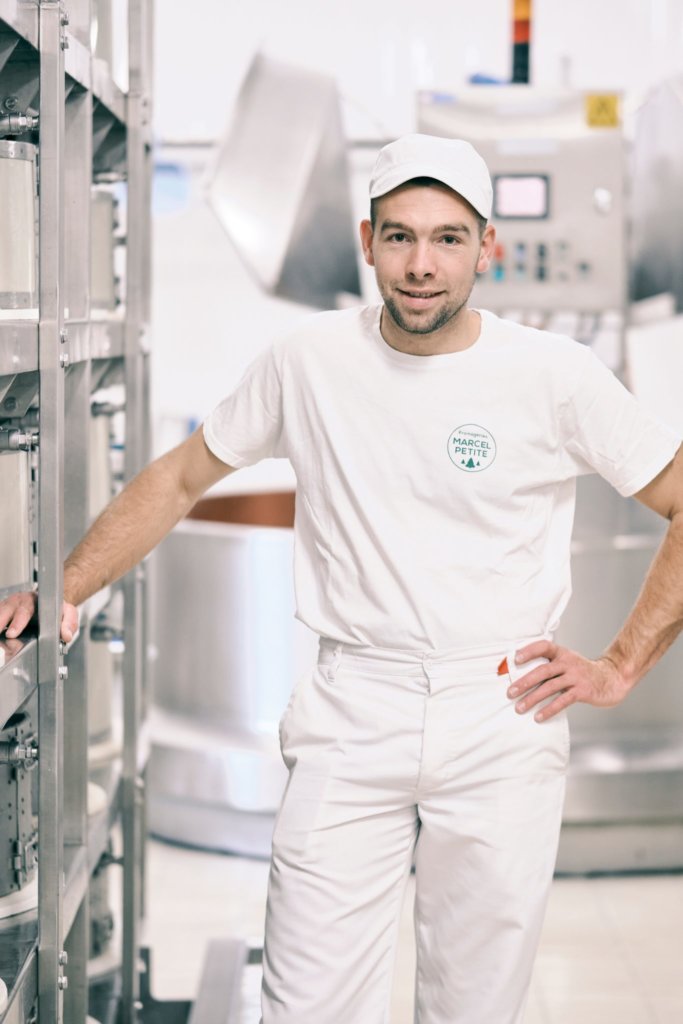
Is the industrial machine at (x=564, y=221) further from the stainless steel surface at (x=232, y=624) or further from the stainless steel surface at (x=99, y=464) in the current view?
the stainless steel surface at (x=99, y=464)

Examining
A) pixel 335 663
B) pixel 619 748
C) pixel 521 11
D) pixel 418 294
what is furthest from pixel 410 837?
pixel 521 11

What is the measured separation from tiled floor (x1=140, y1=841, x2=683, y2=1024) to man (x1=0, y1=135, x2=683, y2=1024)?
75cm

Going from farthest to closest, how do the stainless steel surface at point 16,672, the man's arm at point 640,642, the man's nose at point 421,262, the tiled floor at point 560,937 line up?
the tiled floor at point 560,937
the man's arm at point 640,642
the man's nose at point 421,262
the stainless steel surface at point 16,672

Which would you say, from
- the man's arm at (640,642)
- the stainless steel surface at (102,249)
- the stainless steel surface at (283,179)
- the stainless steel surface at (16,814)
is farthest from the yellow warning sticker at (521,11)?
the stainless steel surface at (16,814)

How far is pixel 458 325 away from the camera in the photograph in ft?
5.88

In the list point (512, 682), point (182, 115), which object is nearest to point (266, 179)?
point (182, 115)

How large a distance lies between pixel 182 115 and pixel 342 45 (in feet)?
1.98

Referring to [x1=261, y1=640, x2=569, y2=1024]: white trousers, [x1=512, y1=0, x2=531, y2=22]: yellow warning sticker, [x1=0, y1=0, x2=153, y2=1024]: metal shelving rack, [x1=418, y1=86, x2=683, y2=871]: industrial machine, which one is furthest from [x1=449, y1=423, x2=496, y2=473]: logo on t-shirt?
[x1=512, y1=0, x2=531, y2=22]: yellow warning sticker

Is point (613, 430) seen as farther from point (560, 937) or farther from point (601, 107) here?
point (601, 107)

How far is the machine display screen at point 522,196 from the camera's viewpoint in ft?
12.6

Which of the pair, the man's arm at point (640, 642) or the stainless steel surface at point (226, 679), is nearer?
the man's arm at point (640, 642)

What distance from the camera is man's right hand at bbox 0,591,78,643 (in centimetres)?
160

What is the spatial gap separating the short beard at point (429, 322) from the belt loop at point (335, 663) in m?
0.41

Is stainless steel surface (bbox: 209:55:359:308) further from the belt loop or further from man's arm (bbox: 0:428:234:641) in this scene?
the belt loop
